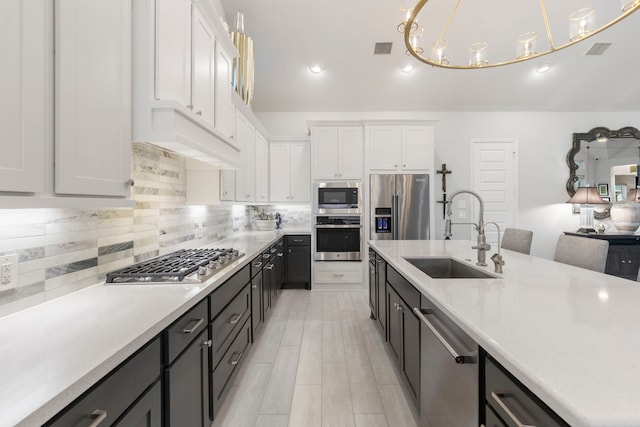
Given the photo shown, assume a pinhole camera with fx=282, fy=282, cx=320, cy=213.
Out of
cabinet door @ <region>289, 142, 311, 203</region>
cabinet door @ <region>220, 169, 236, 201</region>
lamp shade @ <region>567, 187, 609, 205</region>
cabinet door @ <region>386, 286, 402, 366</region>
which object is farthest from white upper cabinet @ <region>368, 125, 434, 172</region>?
lamp shade @ <region>567, 187, 609, 205</region>

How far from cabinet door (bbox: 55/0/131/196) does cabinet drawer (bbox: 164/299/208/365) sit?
0.61 meters

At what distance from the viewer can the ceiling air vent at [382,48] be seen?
3707mm

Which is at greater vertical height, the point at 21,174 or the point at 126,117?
the point at 126,117

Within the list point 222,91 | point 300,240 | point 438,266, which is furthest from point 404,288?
point 300,240

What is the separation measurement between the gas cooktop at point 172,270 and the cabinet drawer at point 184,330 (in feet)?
0.56

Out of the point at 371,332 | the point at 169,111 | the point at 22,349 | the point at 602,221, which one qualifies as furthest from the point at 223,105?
the point at 602,221

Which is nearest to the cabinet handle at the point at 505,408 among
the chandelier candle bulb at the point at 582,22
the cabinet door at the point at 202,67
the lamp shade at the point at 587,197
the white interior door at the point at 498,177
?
the cabinet door at the point at 202,67

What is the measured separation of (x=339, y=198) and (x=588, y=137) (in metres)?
4.59

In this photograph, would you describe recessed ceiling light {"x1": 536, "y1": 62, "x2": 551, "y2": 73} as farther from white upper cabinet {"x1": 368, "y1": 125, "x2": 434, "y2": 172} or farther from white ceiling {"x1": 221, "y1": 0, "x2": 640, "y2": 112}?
white upper cabinet {"x1": 368, "y1": 125, "x2": 434, "y2": 172}

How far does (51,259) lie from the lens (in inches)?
47.6

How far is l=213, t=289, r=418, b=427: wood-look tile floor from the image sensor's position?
5.66 ft

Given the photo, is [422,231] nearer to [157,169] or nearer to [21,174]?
[157,169]

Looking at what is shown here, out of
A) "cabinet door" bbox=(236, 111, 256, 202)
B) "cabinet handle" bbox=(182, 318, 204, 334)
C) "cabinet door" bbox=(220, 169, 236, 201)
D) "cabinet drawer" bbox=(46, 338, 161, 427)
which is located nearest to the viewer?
"cabinet drawer" bbox=(46, 338, 161, 427)

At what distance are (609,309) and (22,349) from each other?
1.91 metres
